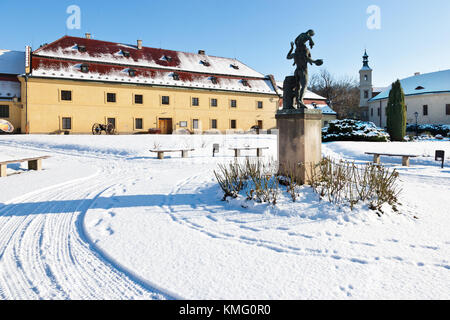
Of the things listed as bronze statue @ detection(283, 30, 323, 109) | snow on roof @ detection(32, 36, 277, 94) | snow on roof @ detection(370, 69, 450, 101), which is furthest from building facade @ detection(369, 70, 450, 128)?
bronze statue @ detection(283, 30, 323, 109)

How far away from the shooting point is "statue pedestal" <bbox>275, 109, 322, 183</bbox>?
6.49m

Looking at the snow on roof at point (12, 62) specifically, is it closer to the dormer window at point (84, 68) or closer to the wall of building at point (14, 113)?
the wall of building at point (14, 113)

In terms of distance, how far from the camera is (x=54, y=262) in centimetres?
343

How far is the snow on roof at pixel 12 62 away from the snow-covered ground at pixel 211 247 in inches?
1173

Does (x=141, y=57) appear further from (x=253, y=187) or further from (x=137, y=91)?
(x=253, y=187)

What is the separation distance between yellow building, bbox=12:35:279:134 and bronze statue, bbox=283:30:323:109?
2584 centimetres

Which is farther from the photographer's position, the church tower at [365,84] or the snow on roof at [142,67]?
the church tower at [365,84]

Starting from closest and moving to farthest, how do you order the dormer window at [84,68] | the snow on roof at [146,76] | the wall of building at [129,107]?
the wall of building at [129,107] < the snow on roof at [146,76] < the dormer window at [84,68]

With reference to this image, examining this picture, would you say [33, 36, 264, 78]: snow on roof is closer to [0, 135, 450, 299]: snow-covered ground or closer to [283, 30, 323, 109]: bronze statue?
[0, 135, 450, 299]: snow-covered ground

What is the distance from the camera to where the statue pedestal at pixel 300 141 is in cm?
649

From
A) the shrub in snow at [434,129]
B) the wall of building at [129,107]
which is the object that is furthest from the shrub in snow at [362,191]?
the shrub in snow at [434,129]
